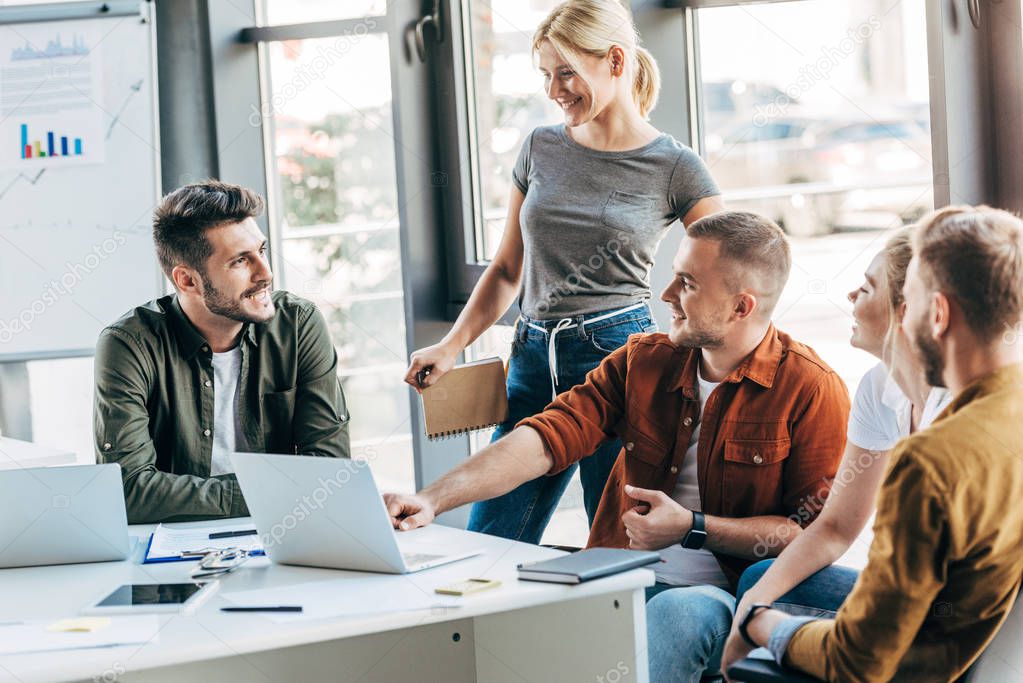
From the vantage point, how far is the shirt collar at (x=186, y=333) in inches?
95.9

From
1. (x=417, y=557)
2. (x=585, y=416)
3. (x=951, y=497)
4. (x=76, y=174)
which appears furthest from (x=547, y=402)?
(x=76, y=174)

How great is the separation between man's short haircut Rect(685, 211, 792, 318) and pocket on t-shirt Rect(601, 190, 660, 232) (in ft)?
1.23

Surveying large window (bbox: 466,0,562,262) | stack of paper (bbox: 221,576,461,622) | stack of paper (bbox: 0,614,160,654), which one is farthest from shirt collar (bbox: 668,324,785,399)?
large window (bbox: 466,0,562,262)

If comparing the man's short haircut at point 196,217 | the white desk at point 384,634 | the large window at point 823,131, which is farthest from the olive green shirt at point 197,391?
the large window at point 823,131

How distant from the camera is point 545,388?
2605mm

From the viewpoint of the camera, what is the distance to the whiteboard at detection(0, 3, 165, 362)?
11.9 ft

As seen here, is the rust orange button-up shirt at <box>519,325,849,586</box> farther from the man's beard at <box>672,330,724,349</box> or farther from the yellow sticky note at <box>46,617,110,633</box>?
the yellow sticky note at <box>46,617,110,633</box>

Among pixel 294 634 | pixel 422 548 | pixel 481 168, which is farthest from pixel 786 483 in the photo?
pixel 481 168

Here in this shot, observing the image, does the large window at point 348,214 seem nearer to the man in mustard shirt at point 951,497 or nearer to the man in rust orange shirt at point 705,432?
the man in rust orange shirt at point 705,432

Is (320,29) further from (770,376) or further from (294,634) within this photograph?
(294,634)

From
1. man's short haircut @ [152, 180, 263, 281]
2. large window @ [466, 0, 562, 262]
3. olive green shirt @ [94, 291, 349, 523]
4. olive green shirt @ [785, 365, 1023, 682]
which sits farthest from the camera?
large window @ [466, 0, 562, 262]

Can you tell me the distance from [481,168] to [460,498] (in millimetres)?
1755

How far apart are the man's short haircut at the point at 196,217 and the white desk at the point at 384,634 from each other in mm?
695

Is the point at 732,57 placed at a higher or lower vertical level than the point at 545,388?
higher
